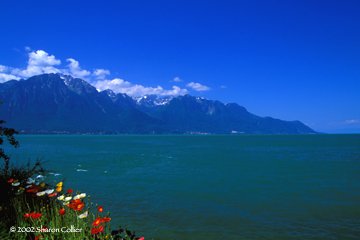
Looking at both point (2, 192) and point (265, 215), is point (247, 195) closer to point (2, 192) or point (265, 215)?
point (265, 215)

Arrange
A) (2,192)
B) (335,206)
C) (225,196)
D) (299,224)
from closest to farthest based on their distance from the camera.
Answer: (2,192) < (299,224) < (335,206) < (225,196)

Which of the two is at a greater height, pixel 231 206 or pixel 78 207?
pixel 78 207

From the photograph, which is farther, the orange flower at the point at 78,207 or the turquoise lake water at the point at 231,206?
the turquoise lake water at the point at 231,206

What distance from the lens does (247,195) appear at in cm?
1895

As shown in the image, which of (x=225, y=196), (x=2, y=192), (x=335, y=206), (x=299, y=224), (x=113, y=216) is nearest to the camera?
(x=2, y=192)

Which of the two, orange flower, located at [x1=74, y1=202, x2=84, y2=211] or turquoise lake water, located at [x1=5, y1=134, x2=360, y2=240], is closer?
orange flower, located at [x1=74, y1=202, x2=84, y2=211]

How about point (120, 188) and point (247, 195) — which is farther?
point (120, 188)

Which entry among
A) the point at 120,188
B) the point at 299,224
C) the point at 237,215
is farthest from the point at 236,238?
the point at 120,188

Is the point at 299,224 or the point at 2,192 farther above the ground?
the point at 2,192

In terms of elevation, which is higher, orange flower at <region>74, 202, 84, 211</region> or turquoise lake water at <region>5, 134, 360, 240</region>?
orange flower at <region>74, 202, 84, 211</region>

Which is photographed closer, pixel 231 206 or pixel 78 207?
pixel 78 207

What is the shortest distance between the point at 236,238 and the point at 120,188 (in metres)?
13.2

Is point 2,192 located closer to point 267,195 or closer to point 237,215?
point 237,215

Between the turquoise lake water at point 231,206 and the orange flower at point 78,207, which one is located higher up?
the orange flower at point 78,207
